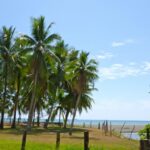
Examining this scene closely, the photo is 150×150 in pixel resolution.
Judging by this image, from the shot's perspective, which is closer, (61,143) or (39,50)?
(61,143)

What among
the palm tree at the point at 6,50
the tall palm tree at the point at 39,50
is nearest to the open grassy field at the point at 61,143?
the tall palm tree at the point at 39,50

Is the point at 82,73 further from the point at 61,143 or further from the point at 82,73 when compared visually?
the point at 61,143

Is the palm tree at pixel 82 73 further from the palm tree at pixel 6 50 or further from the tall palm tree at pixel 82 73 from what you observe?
the palm tree at pixel 6 50

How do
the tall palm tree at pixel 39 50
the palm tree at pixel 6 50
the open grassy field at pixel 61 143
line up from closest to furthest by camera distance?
the open grassy field at pixel 61 143 < the tall palm tree at pixel 39 50 < the palm tree at pixel 6 50

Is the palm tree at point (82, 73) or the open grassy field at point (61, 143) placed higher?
the palm tree at point (82, 73)

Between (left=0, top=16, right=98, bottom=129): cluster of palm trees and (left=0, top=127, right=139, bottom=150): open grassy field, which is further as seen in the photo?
(left=0, top=16, right=98, bottom=129): cluster of palm trees

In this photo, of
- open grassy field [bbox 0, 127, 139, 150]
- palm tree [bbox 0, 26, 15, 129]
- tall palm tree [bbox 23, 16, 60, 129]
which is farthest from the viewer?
palm tree [bbox 0, 26, 15, 129]

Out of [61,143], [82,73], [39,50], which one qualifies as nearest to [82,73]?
[82,73]

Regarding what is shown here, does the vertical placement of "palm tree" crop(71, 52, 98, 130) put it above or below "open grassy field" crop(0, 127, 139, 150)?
above

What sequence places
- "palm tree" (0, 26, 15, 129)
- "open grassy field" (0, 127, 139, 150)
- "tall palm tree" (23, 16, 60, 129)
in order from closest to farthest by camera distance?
"open grassy field" (0, 127, 139, 150)
"tall palm tree" (23, 16, 60, 129)
"palm tree" (0, 26, 15, 129)

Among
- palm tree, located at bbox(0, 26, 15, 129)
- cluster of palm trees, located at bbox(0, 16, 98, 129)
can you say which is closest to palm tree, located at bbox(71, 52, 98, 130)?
cluster of palm trees, located at bbox(0, 16, 98, 129)

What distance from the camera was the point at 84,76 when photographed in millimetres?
51000

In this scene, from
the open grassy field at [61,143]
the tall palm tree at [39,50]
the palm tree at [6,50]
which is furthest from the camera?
A: the palm tree at [6,50]

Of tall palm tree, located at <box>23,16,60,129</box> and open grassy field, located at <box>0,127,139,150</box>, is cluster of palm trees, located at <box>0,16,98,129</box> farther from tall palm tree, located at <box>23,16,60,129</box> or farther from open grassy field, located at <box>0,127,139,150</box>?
open grassy field, located at <box>0,127,139,150</box>
